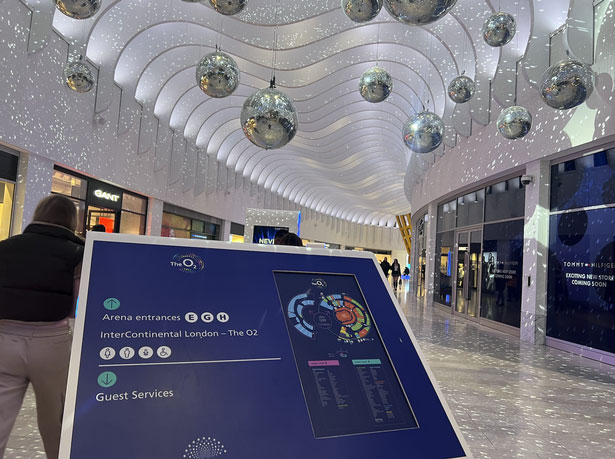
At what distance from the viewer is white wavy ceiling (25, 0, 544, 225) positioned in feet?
35.1

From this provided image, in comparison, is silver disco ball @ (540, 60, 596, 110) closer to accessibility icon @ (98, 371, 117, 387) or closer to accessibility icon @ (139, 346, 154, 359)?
accessibility icon @ (139, 346, 154, 359)

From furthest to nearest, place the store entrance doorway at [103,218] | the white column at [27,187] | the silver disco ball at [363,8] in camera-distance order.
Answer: the store entrance doorway at [103,218], the white column at [27,187], the silver disco ball at [363,8]

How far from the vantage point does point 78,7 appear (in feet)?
13.8

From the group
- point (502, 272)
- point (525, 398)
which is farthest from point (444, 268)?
point (525, 398)

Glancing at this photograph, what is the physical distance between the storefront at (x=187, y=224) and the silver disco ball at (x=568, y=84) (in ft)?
48.6

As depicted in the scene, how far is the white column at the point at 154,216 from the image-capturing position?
16469 millimetres

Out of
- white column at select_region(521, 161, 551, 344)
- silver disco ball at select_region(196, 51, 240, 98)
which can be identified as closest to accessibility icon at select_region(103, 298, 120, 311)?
silver disco ball at select_region(196, 51, 240, 98)

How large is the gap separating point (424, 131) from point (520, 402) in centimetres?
342

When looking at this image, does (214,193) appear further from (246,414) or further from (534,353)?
(246,414)

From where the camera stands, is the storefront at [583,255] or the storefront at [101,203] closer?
the storefront at [583,255]

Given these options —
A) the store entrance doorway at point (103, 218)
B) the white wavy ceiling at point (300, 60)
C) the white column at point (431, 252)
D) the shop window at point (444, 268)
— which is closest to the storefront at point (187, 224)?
the white wavy ceiling at point (300, 60)

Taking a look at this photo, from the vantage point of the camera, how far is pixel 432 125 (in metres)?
6.24

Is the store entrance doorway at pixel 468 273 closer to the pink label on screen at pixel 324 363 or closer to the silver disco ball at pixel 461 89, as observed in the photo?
the silver disco ball at pixel 461 89

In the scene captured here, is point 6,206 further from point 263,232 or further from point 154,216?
point 154,216
